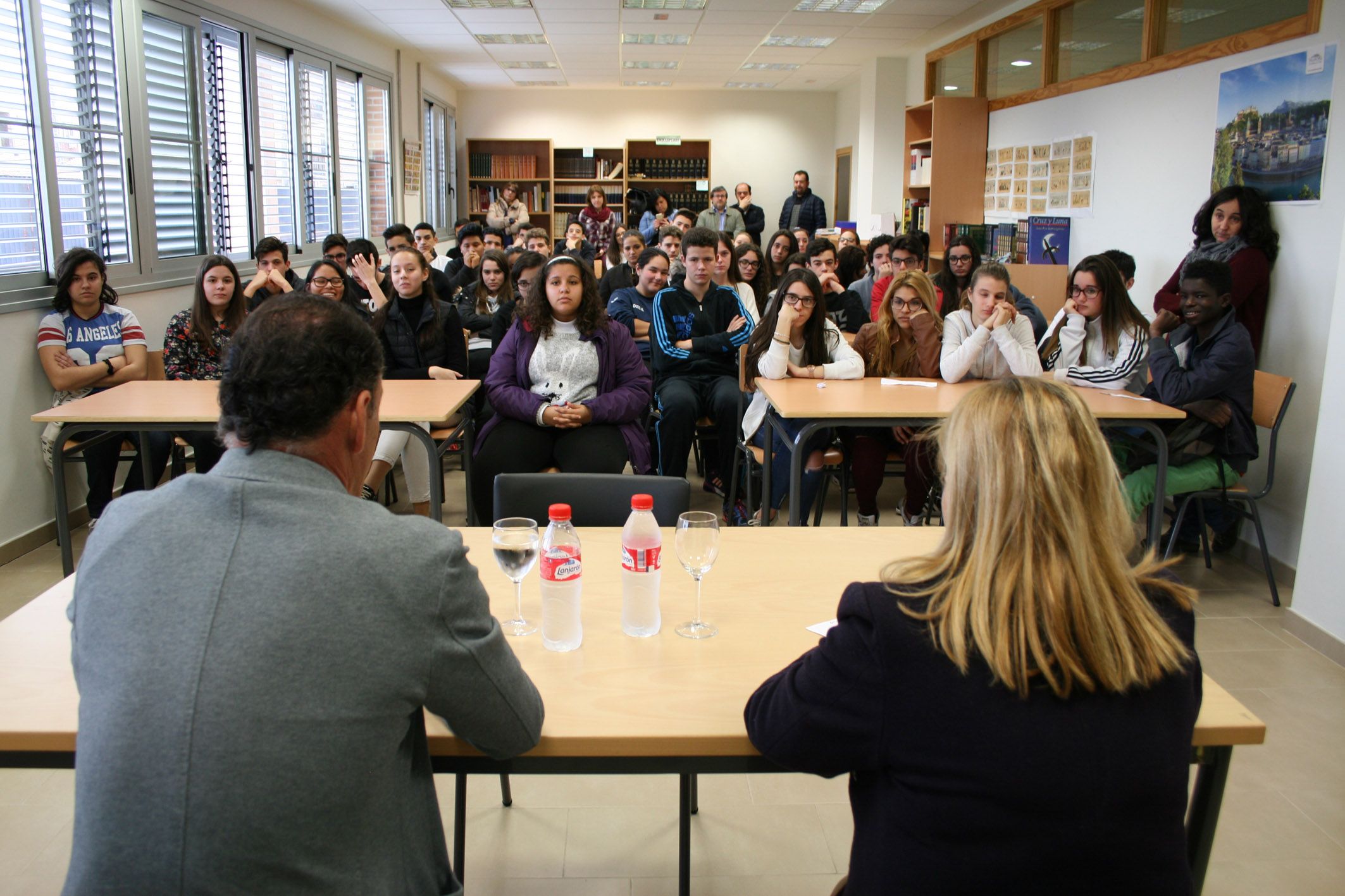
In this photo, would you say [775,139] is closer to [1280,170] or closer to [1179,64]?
[1179,64]

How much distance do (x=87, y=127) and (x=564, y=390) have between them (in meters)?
2.78

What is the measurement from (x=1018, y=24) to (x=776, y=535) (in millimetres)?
6745

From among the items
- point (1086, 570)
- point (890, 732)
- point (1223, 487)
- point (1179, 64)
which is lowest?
point (1223, 487)

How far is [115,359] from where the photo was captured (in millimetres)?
4238

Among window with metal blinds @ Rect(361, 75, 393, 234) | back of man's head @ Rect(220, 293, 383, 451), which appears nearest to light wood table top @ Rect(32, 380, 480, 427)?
back of man's head @ Rect(220, 293, 383, 451)

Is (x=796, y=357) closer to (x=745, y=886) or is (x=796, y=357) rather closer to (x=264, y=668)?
(x=745, y=886)

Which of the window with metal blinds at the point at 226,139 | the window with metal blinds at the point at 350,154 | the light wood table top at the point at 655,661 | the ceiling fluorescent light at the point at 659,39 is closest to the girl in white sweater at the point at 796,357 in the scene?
the light wood table top at the point at 655,661

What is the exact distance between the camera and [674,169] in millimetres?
13875

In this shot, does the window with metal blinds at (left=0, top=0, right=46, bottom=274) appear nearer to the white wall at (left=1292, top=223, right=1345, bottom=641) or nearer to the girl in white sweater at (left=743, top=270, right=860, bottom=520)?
the girl in white sweater at (left=743, top=270, right=860, bottom=520)

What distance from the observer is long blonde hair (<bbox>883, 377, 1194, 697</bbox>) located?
101 cm

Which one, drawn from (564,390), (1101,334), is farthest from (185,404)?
(1101,334)

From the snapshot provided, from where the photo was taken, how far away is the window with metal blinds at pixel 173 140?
5281 mm

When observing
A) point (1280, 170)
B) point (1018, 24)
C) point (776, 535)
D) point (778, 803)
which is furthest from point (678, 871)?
point (1018, 24)

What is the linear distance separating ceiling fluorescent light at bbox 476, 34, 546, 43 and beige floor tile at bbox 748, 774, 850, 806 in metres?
8.42
